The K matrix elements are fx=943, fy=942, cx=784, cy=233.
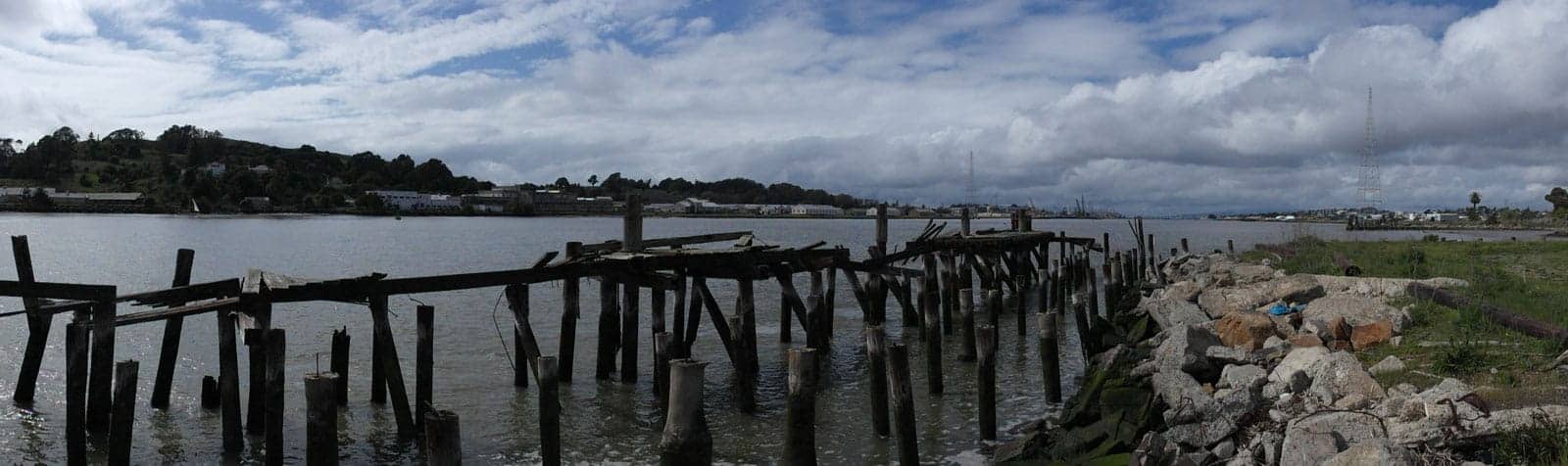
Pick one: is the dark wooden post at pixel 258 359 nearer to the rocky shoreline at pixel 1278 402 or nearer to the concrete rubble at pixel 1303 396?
the rocky shoreline at pixel 1278 402

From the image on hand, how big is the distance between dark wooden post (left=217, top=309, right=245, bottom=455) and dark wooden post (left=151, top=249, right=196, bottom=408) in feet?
3.86

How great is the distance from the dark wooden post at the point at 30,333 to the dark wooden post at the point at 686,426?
9.74m

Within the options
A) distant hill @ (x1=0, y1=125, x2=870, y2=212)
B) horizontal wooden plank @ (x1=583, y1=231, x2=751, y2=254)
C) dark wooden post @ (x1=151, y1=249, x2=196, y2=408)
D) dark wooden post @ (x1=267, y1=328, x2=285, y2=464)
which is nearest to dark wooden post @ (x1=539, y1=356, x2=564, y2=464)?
dark wooden post @ (x1=267, y1=328, x2=285, y2=464)

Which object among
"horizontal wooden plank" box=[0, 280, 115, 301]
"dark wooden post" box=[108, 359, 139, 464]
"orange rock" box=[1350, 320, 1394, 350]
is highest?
"horizontal wooden plank" box=[0, 280, 115, 301]

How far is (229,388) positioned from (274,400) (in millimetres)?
1731

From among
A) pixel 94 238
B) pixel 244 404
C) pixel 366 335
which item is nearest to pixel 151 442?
pixel 244 404

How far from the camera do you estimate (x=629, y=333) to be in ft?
47.8

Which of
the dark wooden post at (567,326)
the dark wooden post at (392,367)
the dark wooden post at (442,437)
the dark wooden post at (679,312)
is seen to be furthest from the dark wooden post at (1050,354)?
the dark wooden post at (442,437)

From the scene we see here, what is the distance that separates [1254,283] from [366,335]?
18.5 meters

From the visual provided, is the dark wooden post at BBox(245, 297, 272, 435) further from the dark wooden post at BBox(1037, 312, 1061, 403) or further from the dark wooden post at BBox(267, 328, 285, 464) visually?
the dark wooden post at BBox(1037, 312, 1061, 403)

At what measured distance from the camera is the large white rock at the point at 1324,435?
6746 millimetres

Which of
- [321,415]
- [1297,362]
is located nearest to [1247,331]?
[1297,362]

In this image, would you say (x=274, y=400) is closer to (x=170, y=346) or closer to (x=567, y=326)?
(x=170, y=346)

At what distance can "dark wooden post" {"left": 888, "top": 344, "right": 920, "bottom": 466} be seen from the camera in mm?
9211
